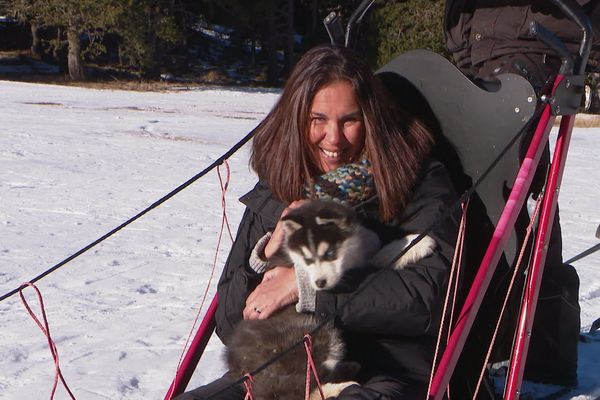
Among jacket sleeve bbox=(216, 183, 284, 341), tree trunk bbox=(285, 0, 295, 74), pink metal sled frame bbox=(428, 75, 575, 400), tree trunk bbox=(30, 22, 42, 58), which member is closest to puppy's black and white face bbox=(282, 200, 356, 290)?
jacket sleeve bbox=(216, 183, 284, 341)

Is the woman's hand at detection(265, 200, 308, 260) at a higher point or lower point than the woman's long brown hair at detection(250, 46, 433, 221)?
lower

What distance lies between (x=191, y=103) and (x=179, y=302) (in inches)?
439

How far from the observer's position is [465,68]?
10.6ft

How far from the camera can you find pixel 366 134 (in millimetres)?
2381

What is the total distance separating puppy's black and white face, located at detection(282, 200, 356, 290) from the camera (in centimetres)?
222

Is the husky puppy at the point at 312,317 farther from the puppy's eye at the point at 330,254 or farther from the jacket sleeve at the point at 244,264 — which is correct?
the jacket sleeve at the point at 244,264

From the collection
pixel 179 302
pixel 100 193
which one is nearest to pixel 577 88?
pixel 179 302

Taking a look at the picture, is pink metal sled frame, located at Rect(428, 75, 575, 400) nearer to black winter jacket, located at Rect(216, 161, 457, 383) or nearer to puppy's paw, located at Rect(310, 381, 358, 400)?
black winter jacket, located at Rect(216, 161, 457, 383)

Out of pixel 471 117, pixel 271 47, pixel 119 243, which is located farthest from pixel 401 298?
pixel 271 47

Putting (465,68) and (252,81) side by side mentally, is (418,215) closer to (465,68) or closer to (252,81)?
(465,68)

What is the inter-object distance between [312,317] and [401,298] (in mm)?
244

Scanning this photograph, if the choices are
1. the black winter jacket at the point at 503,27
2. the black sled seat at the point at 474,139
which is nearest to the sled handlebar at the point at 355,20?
the black sled seat at the point at 474,139

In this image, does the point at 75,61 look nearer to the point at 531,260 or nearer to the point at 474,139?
the point at 474,139

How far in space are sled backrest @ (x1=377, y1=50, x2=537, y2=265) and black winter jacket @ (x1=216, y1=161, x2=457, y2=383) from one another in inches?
8.0
